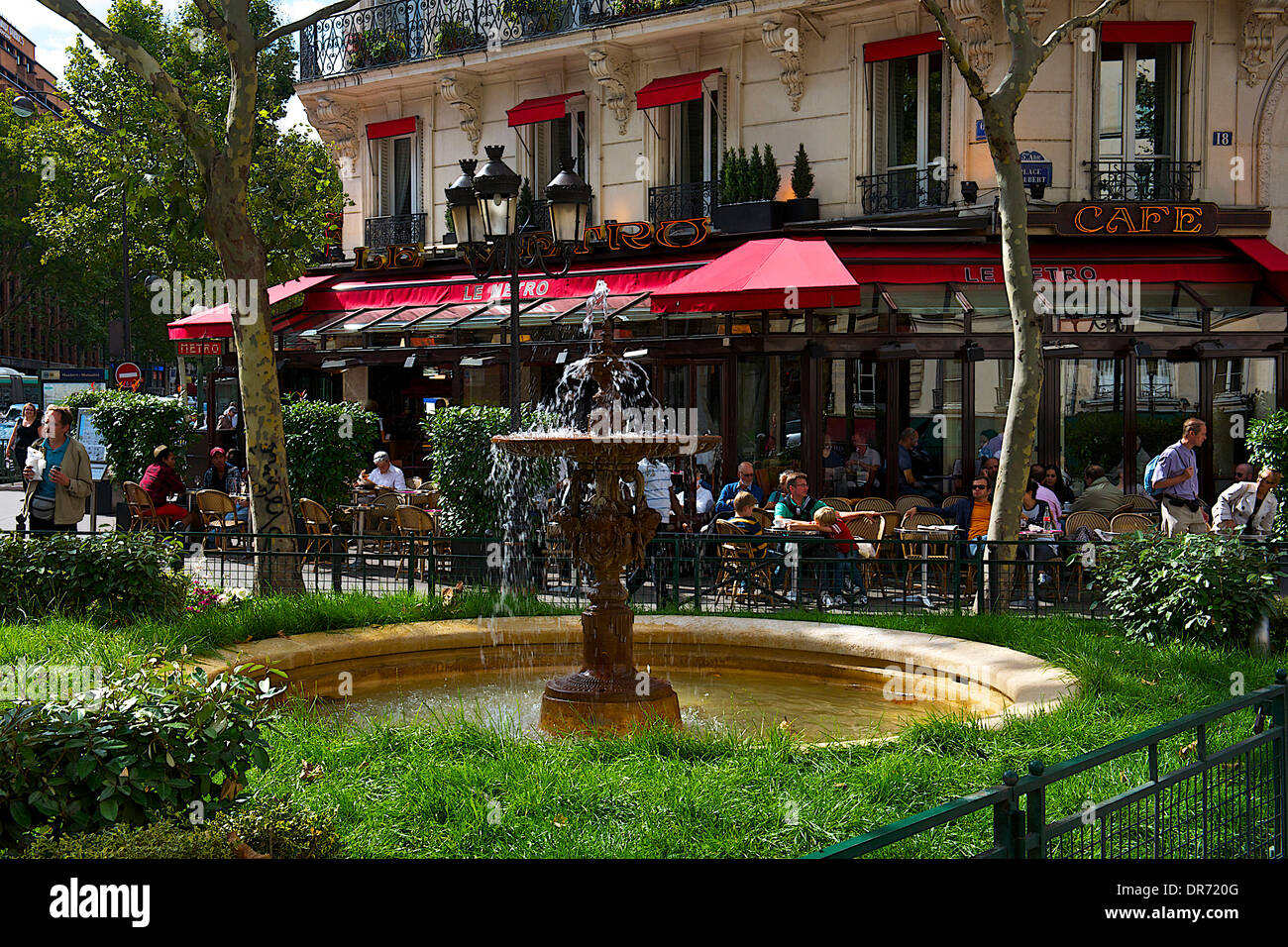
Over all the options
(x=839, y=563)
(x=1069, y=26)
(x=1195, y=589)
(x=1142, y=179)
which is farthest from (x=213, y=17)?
(x=1142, y=179)

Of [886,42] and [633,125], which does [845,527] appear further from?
[633,125]

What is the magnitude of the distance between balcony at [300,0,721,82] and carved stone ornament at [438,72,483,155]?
1.65ft

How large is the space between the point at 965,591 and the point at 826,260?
5957 millimetres

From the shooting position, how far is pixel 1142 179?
60.6 feet

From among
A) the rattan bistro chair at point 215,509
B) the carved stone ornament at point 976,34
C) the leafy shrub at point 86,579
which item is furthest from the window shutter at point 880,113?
the leafy shrub at point 86,579

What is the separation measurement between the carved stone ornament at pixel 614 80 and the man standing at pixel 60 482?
12247mm

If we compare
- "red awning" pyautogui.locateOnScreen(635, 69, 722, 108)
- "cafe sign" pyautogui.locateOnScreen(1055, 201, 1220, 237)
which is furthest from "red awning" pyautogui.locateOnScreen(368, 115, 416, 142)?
"cafe sign" pyautogui.locateOnScreen(1055, 201, 1220, 237)

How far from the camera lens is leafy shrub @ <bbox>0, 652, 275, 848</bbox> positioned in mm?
3717

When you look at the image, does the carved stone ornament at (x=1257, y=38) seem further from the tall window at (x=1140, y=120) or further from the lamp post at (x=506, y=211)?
the lamp post at (x=506, y=211)

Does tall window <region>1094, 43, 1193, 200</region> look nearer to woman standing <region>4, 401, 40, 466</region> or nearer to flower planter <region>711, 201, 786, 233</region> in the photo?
flower planter <region>711, 201, 786, 233</region>

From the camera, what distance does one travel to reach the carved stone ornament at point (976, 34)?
1797cm

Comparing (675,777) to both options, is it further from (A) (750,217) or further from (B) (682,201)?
(B) (682,201)
